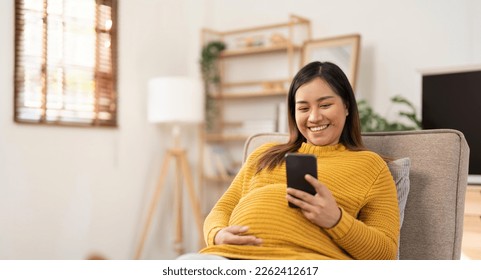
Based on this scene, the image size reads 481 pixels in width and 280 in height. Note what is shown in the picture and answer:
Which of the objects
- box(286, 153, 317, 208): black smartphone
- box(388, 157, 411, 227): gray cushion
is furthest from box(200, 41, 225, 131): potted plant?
box(286, 153, 317, 208): black smartphone

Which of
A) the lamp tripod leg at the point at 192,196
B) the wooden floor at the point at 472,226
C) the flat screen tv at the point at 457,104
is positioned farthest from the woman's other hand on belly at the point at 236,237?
the lamp tripod leg at the point at 192,196

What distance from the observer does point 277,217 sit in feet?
3.98

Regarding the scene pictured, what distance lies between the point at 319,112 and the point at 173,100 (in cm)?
221

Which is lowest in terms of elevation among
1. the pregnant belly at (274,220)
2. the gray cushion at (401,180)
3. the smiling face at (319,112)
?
the pregnant belly at (274,220)

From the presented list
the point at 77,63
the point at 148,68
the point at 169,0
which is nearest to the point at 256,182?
the point at 77,63

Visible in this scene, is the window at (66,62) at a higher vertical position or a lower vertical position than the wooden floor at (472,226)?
higher

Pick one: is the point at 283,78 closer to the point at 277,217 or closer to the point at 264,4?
the point at 264,4

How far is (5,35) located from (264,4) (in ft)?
5.58

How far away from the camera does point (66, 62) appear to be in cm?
320

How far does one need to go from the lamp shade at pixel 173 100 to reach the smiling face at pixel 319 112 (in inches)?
84.9

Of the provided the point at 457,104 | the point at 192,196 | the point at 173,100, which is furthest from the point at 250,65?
the point at 457,104

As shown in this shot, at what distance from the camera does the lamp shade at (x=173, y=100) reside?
3449mm

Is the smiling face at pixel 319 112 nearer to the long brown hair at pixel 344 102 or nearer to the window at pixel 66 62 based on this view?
the long brown hair at pixel 344 102

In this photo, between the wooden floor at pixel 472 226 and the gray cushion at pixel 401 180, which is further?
the wooden floor at pixel 472 226
